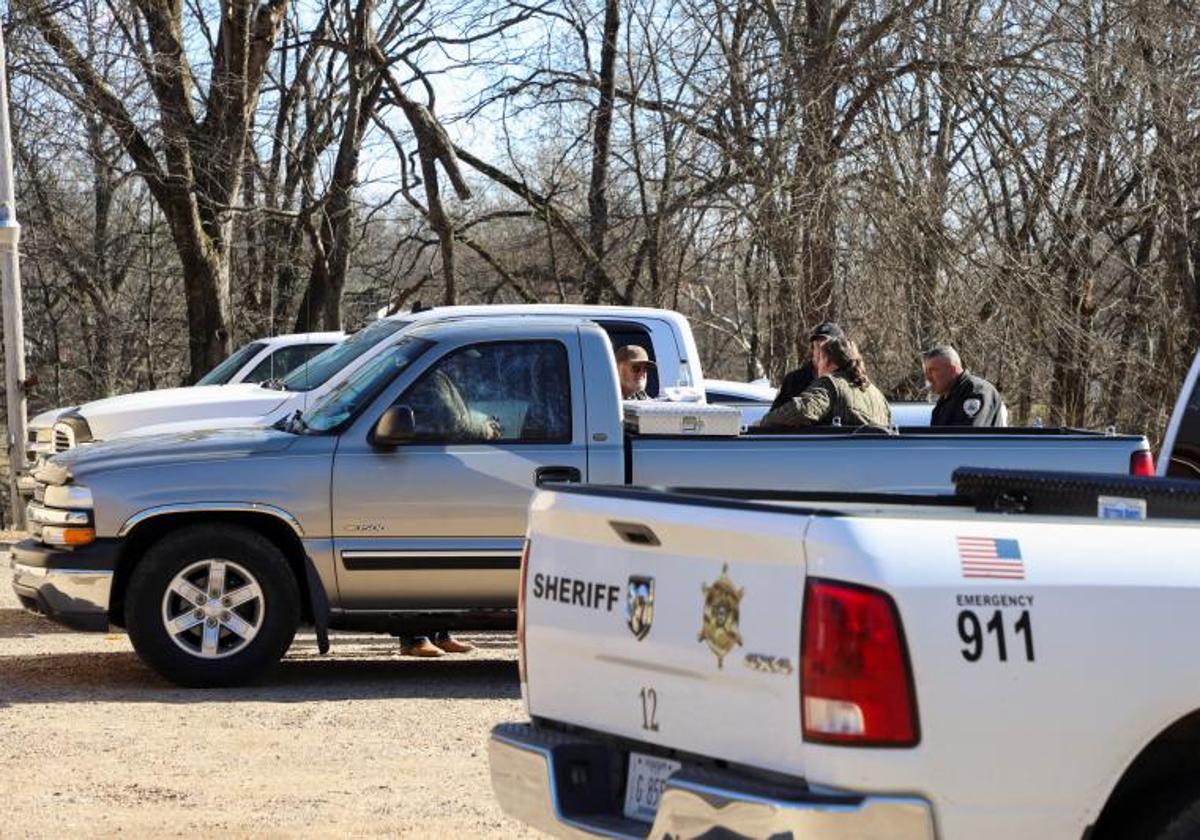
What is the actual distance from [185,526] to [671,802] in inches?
224

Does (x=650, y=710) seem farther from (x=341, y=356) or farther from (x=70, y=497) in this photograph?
(x=341, y=356)

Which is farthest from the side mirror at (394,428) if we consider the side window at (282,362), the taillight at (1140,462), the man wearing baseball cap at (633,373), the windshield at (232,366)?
the windshield at (232,366)

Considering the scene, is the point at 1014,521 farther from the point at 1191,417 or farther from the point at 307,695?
the point at 307,695

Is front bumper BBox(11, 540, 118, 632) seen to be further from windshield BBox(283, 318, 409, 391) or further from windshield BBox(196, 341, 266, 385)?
windshield BBox(196, 341, 266, 385)

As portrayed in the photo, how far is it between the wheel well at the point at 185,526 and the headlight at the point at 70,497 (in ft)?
0.89

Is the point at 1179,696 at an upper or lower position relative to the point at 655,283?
lower

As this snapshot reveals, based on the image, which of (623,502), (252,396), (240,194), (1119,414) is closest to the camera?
(623,502)

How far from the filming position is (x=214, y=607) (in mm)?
9461

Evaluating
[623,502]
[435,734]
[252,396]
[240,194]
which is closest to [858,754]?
[623,502]

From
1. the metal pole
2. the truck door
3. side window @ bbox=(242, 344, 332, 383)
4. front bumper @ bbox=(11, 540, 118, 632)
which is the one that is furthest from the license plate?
the metal pole

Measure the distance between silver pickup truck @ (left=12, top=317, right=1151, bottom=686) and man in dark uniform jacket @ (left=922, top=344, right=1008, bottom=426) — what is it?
1722mm

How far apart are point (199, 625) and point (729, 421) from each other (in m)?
2.85

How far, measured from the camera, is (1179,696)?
4.28 meters

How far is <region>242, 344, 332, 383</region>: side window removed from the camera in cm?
1684
